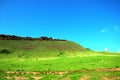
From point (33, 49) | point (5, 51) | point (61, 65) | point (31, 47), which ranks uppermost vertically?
point (31, 47)

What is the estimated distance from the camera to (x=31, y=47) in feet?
374

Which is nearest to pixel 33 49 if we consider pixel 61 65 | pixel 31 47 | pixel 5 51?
pixel 31 47

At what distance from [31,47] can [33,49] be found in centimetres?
383

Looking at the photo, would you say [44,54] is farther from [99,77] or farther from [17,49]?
[99,77]

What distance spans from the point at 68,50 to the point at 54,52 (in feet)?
34.7

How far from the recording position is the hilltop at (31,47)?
332 ft

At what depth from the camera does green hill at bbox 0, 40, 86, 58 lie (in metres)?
100

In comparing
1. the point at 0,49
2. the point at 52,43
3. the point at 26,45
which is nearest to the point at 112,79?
the point at 0,49

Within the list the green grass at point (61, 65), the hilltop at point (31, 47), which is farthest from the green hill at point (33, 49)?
the green grass at point (61, 65)

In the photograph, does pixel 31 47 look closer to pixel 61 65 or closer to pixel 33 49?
pixel 33 49

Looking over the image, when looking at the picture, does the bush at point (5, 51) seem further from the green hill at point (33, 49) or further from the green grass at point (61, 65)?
the green grass at point (61, 65)

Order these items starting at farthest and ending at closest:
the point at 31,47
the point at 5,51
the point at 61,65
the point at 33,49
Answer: the point at 31,47, the point at 33,49, the point at 5,51, the point at 61,65

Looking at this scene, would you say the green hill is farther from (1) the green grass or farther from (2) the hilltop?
(1) the green grass

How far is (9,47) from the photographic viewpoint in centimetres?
10938
